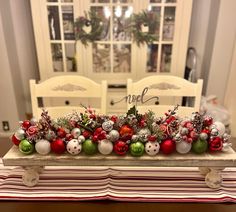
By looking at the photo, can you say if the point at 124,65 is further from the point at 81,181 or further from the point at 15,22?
the point at 81,181

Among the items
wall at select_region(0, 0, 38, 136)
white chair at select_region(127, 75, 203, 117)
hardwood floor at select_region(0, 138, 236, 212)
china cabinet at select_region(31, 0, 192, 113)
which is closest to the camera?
hardwood floor at select_region(0, 138, 236, 212)

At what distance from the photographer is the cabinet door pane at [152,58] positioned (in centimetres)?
204

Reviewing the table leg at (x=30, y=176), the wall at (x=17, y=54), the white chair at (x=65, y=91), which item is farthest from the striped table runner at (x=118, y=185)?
the wall at (x=17, y=54)

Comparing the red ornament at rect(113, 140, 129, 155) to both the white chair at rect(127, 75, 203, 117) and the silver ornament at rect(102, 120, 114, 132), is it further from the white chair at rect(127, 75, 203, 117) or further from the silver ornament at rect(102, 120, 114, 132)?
the white chair at rect(127, 75, 203, 117)

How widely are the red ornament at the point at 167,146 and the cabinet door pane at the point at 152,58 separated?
4.54 ft

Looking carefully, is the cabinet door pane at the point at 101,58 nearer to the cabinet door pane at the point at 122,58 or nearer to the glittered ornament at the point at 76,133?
the cabinet door pane at the point at 122,58

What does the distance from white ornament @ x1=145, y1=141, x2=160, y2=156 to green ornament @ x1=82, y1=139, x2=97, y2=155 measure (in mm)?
171

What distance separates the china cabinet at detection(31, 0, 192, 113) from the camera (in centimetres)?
189

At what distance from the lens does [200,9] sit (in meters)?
2.14

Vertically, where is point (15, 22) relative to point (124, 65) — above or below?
above

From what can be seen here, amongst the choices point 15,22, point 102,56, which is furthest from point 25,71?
point 102,56

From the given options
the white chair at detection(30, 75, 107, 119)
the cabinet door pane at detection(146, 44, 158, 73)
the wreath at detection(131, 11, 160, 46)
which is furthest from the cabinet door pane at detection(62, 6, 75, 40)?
the white chair at detection(30, 75, 107, 119)

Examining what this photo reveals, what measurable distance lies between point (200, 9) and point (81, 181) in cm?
192

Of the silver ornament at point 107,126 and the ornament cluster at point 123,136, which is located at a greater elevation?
the silver ornament at point 107,126
